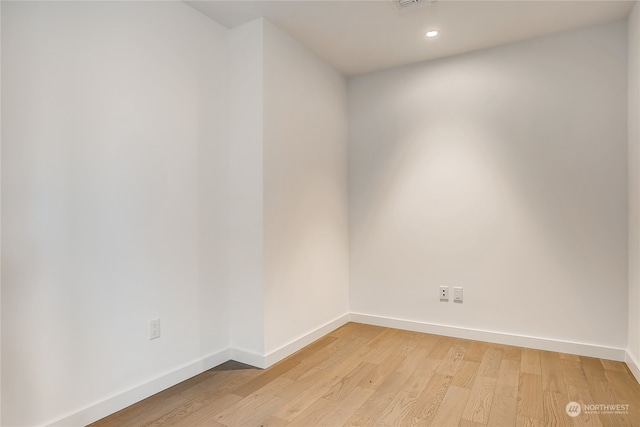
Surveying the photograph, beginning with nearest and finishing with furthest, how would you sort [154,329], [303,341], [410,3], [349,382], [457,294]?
[154,329], [349,382], [410,3], [303,341], [457,294]

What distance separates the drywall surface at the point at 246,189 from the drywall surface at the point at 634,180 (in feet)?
7.86

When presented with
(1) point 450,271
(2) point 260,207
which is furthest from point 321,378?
(1) point 450,271

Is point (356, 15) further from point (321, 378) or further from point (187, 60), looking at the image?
point (321, 378)

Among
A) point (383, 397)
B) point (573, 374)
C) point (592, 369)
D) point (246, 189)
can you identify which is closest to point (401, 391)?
point (383, 397)

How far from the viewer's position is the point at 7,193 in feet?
5.14

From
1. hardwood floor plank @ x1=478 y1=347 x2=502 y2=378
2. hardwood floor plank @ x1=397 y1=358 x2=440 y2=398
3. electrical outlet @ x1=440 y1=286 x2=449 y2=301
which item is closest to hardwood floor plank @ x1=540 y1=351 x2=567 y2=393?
hardwood floor plank @ x1=478 y1=347 x2=502 y2=378

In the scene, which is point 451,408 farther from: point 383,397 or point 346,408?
point 346,408

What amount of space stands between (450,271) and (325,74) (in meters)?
2.05

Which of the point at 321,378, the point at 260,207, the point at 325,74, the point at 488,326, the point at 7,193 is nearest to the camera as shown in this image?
Answer: the point at 7,193

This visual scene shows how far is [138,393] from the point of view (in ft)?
6.69

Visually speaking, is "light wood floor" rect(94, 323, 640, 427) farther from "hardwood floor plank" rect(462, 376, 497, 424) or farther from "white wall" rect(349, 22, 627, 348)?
"white wall" rect(349, 22, 627, 348)

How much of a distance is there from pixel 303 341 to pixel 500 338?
158 centimetres
